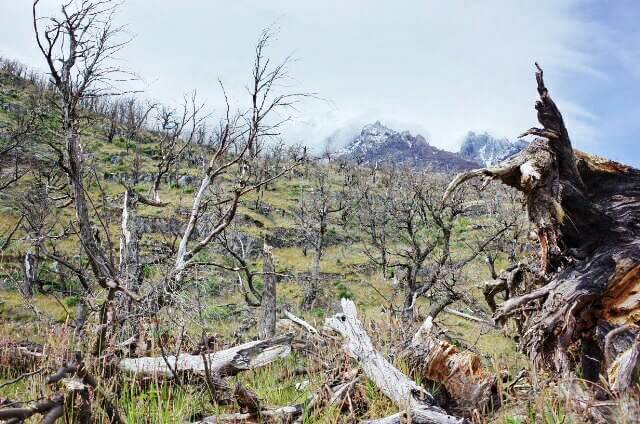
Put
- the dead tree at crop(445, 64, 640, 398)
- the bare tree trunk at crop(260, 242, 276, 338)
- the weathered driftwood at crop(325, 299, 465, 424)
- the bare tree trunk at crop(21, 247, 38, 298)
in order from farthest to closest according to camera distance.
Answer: the bare tree trunk at crop(21, 247, 38, 298), the bare tree trunk at crop(260, 242, 276, 338), the dead tree at crop(445, 64, 640, 398), the weathered driftwood at crop(325, 299, 465, 424)

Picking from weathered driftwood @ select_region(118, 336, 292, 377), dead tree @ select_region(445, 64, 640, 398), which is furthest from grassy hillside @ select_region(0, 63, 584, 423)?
dead tree @ select_region(445, 64, 640, 398)

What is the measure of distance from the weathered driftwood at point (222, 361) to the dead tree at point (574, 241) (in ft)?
8.34

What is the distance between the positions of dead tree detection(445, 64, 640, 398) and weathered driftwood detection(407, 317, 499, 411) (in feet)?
2.22

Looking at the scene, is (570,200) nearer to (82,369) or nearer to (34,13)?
(82,369)

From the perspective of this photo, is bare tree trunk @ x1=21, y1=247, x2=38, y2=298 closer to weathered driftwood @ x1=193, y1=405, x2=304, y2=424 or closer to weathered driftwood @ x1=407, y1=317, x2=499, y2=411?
weathered driftwood @ x1=193, y1=405, x2=304, y2=424

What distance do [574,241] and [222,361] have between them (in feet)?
13.5

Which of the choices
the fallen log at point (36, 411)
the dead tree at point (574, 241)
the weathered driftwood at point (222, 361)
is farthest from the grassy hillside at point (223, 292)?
the fallen log at point (36, 411)

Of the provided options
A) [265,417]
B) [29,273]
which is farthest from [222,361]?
[29,273]

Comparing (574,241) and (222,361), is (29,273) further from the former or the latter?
(574,241)

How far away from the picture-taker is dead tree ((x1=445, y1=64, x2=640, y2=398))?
4.66 metres

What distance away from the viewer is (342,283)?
3828 centimetres

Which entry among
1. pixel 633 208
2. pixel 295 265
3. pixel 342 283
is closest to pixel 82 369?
pixel 633 208

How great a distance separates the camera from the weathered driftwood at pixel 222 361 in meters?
4.36

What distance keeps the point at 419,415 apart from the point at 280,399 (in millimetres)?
1622
